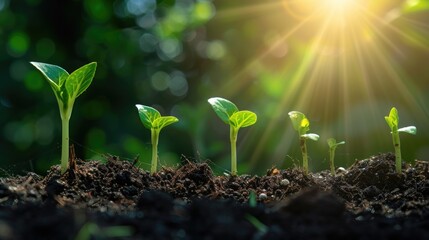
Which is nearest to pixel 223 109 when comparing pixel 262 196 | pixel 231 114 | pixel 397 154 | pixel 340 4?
→ pixel 231 114

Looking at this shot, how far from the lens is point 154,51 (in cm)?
391

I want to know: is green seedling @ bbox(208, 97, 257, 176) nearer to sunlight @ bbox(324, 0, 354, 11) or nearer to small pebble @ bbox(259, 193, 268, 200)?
small pebble @ bbox(259, 193, 268, 200)

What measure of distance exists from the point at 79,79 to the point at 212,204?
2.97ft

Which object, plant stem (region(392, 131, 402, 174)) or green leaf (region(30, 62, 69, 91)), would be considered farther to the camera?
plant stem (region(392, 131, 402, 174))

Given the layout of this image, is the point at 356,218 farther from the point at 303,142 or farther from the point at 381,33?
the point at 381,33

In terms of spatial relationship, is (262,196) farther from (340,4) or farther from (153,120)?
(340,4)

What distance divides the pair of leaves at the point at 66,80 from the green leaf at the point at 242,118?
534 millimetres

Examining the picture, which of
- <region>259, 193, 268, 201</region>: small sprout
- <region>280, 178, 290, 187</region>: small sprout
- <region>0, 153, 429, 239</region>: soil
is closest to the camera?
<region>0, 153, 429, 239</region>: soil

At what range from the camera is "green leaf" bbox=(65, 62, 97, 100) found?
191 centimetres

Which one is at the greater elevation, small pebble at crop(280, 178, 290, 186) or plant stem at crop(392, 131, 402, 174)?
plant stem at crop(392, 131, 402, 174)

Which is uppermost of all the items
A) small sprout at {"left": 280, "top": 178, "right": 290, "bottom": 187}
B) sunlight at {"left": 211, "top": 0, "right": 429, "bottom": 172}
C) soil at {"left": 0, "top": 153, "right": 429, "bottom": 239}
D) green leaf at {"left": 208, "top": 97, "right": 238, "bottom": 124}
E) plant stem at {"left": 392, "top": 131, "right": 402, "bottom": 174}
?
sunlight at {"left": 211, "top": 0, "right": 429, "bottom": 172}

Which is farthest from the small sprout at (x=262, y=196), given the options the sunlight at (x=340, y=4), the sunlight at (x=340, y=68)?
the sunlight at (x=340, y=4)

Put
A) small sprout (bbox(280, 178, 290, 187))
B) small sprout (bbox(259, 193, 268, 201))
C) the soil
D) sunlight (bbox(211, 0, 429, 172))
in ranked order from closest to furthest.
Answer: the soil → small sprout (bbox(259, 193, 268, 201)) → small sprout (bbox(280, 178, 290, 187)) → sunlight (bbox(211, 0, 429, 172))

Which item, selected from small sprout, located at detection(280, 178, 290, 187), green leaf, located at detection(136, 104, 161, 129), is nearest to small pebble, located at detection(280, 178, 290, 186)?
small sprout, located at detection(280, 178, 290, 187)
